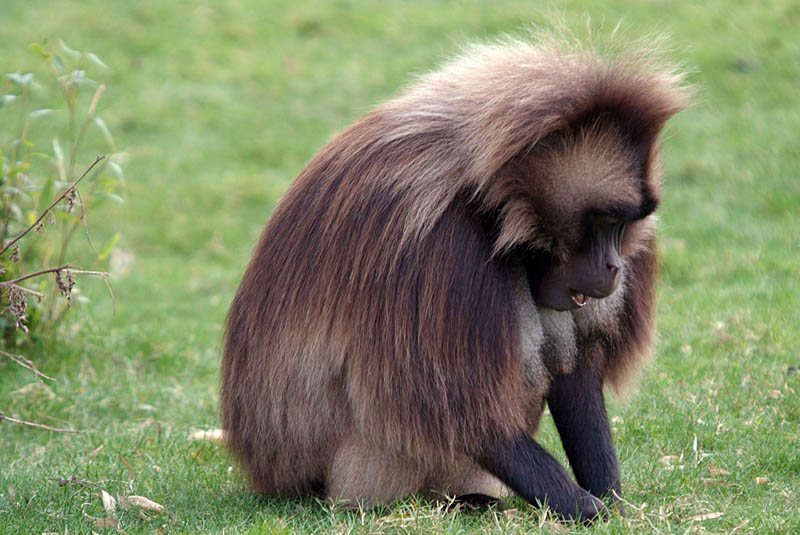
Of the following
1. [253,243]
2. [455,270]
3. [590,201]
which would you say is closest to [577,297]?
[590,201]

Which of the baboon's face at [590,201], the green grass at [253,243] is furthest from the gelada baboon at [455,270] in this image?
the green grass at [253,243]

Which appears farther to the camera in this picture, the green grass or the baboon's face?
the green grass

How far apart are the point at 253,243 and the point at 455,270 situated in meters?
4.95

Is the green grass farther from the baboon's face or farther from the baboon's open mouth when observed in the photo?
the baboon's face

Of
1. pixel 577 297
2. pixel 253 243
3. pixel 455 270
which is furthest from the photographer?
pixel 253 243

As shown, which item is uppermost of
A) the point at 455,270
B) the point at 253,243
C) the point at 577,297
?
the point at 455,270

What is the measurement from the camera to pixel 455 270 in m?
3.54

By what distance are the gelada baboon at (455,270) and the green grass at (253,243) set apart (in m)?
0.22

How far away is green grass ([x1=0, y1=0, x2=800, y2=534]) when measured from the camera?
4094 mm

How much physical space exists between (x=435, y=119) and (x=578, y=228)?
0.61 m

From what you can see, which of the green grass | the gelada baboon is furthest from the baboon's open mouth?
the green grass

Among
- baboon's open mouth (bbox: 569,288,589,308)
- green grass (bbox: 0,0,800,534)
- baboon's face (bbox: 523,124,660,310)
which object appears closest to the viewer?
baboon's face (bbox: 523,124,660,310)

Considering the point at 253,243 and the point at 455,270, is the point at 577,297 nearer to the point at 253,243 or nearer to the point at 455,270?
the point at 455,270

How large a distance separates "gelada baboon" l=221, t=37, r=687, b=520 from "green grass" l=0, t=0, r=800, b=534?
0.73ft
